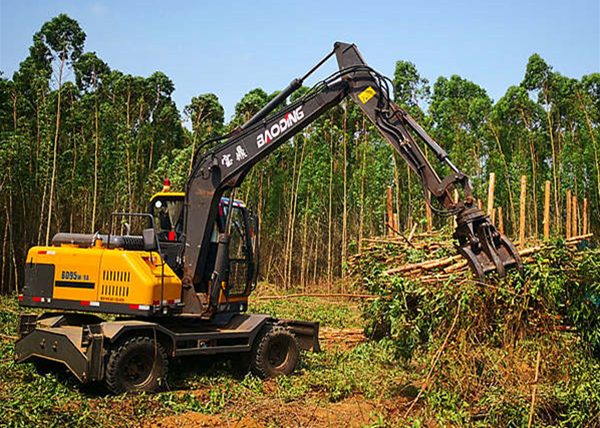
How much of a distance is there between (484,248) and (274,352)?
12.6 ft

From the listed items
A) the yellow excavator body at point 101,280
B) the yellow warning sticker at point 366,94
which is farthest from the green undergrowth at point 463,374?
the yellow warning sticker at point 366,94

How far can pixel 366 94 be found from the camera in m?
7.36

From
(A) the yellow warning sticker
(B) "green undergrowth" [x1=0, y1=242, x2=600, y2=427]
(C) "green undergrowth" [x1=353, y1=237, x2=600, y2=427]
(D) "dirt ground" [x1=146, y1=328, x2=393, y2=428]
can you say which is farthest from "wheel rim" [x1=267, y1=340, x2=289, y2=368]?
(A) the yellow warning sticker

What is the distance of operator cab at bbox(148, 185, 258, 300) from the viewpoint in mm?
8109

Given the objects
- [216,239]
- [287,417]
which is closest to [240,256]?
[216,239]

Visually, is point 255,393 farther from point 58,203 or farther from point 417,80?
point 417,80

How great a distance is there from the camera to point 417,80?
85.5ft

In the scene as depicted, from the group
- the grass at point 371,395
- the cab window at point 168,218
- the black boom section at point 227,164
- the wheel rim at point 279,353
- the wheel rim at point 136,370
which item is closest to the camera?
the grass at point 371,395

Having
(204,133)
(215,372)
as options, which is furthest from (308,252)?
(215,372)

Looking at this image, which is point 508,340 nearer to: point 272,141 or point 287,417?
point 287,417

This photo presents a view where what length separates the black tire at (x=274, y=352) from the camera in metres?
8.15

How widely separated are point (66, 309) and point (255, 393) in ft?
9.07

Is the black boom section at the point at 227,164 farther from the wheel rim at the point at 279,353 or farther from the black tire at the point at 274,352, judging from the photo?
the wheel rim at the point at 279,353

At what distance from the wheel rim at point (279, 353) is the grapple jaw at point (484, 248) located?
3506 millimetres
